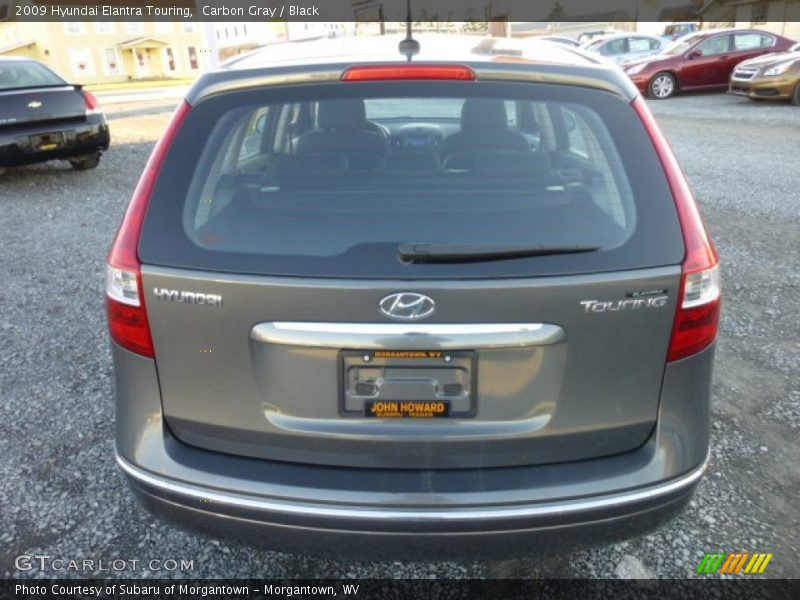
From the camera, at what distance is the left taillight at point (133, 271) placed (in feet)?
5.96

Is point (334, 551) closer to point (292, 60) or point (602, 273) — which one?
point (602, 273)

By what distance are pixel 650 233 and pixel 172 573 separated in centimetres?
202

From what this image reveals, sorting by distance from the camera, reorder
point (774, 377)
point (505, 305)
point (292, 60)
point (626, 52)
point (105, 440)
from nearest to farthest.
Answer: point (505, 305) < point (292, 60) < point (105, 440) < point (774, 377) < point (626, 52)

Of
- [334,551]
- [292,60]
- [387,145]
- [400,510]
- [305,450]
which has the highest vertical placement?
[292,60]

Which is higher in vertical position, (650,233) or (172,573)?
(650,233)

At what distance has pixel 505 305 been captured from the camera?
1.67 m

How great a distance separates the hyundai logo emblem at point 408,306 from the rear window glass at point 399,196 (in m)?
0.06

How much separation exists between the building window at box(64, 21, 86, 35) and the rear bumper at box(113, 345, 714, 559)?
2195 inches

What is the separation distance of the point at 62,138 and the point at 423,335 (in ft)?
26.7

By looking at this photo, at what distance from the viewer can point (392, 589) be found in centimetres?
228

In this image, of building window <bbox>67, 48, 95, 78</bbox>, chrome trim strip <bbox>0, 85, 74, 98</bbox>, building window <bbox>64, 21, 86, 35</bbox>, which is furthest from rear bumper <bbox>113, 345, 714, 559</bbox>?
building window <bbox>64, 21, 86, 35</bbox>

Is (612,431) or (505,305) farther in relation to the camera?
(612,431)

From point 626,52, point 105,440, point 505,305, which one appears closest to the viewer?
point 505,305

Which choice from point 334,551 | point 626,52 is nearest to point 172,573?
point 334,551
